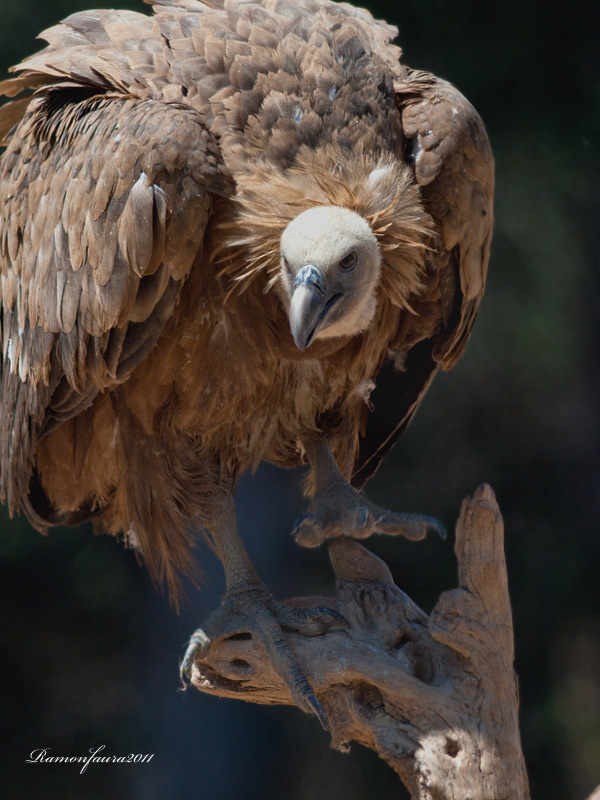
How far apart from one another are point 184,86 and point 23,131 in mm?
620

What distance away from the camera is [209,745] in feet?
15.9

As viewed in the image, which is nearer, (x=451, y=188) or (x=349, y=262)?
(x=349, y=262)

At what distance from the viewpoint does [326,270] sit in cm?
253

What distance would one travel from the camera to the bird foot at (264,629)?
9.04 ft

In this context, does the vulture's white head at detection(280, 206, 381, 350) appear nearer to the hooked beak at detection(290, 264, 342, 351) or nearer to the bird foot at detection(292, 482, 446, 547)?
the hooked beak at detection(290, 264, 342, 351)

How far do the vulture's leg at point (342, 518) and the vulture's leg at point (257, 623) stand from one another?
210mm

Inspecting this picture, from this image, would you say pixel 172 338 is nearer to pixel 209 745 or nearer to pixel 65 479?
pixel 65 479

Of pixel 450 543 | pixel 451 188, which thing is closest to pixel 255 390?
pixel 451 188

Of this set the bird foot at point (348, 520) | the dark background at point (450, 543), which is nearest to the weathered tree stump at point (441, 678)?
the bird foot at point (348, 520)

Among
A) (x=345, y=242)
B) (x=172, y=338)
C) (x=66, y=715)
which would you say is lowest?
(x=66, y=715)

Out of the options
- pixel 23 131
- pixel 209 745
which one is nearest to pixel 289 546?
pixel 209 745

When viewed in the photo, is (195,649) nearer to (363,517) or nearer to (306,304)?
(363,517)

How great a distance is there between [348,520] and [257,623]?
44cm
